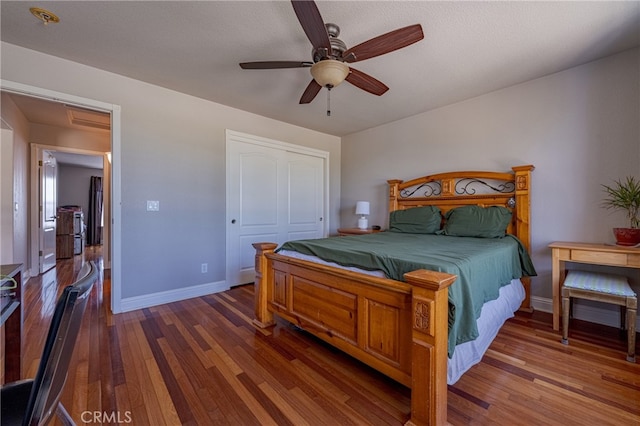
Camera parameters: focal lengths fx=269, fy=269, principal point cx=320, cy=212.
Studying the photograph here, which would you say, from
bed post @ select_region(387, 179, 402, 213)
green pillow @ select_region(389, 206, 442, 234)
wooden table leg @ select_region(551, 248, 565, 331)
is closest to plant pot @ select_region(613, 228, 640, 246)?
wooden table leg @ select_region(551, 248, 565, 331)

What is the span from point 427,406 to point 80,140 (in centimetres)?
590

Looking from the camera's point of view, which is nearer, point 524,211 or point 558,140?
point 558,140

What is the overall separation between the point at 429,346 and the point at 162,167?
124 inches

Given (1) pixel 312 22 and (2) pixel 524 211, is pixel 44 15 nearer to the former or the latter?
(1) pixel 312 22

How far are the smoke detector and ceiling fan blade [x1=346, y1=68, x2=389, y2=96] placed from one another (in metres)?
2.15

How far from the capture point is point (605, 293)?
1963 mm

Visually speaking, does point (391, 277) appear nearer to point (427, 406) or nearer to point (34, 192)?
point (427, 406)

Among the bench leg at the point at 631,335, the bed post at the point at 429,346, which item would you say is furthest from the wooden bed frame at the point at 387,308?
the bench leg at the point at 631,335

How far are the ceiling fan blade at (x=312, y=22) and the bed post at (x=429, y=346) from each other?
1476mm

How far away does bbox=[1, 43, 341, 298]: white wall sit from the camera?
255 cm

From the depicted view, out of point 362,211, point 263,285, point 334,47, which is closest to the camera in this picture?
point 334,47

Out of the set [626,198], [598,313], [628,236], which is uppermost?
[626,198]

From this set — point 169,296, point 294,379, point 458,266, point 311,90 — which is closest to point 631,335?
point 458,266

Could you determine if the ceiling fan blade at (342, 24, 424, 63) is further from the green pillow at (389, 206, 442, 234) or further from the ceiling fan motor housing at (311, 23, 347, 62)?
the green pillow at (389, 206, 442, 234)
